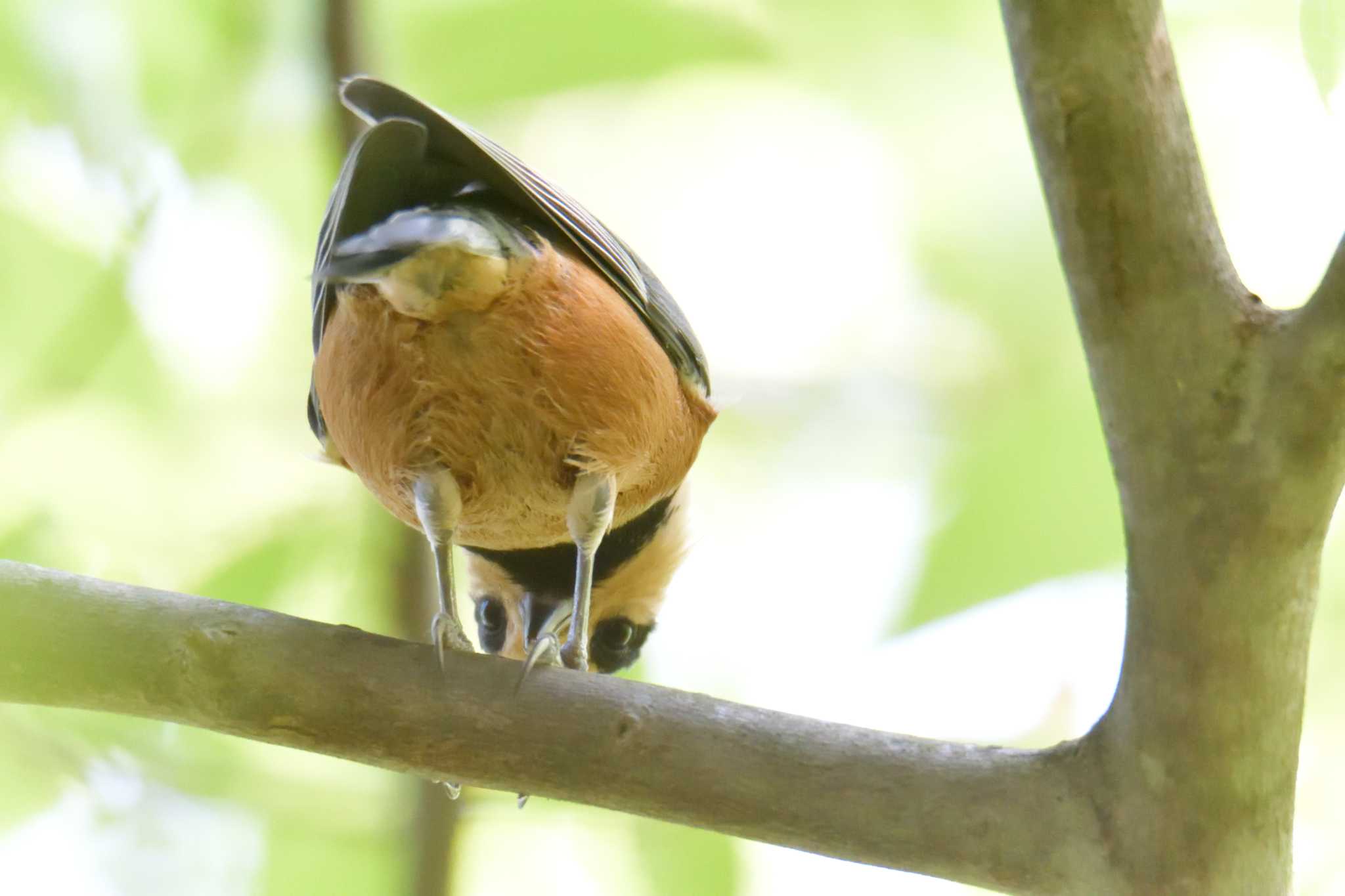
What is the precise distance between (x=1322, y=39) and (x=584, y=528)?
177 centimetres

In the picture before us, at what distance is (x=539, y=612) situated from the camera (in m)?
3.53

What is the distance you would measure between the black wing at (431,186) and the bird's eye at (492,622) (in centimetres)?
78

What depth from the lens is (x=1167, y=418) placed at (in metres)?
1.85

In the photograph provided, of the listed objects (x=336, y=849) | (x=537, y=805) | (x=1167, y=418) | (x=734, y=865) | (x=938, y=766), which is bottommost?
(x=336, y=849)

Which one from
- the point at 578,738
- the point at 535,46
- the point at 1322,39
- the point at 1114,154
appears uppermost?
the point at 1322,39

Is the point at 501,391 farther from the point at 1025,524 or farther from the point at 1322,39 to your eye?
the point at 1322,39

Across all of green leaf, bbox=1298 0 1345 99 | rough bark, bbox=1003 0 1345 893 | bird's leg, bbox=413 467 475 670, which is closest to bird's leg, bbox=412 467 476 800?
bird's leg, bbox=413 467 475 670

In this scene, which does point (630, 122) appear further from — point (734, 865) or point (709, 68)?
point (734, 865)

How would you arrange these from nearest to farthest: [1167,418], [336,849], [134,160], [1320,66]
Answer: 1. [1320,66]
2. [1167,418]
3. [336,849]
4. [134,160]

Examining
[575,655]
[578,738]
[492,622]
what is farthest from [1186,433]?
[492,622]

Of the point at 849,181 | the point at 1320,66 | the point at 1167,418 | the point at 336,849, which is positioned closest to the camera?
the point at 1320,66

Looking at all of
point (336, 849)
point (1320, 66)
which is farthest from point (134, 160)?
point (1320, 66)

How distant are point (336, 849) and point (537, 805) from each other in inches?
18.9

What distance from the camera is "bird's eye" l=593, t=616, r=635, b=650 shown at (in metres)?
3.71
